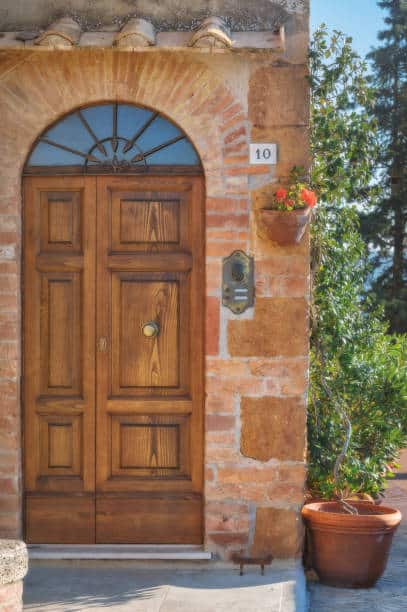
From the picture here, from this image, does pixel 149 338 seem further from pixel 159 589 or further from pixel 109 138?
pixel 159 589

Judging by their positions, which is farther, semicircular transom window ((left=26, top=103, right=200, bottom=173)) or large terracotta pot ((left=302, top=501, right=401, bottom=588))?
semicircular transom window ((left=26, top=103, right=200, bottom=173))

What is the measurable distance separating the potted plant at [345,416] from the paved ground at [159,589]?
0.35 metres

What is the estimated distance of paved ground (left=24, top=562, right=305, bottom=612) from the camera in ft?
16.8

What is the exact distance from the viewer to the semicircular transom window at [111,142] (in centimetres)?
596

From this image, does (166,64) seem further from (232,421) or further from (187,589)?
(187,589)

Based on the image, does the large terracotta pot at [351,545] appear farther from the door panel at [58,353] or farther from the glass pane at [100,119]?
the glass pane at [100,119]

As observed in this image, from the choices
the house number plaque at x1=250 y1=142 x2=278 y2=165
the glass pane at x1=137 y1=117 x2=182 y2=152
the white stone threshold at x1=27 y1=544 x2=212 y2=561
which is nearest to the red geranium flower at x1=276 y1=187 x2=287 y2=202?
the house number plaque at x1=250 y1=142 x2=278 y2=165

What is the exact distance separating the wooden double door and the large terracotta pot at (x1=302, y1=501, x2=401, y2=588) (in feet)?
2.45

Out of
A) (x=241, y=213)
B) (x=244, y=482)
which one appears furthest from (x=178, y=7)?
(x=244, y=482)

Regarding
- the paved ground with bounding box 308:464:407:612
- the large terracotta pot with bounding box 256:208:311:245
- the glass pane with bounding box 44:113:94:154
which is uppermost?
the glass pane with bounding box 44:113:94:154

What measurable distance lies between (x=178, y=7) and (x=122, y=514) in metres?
3.10

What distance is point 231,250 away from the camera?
588cm

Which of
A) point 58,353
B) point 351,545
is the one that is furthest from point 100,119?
point 351,545

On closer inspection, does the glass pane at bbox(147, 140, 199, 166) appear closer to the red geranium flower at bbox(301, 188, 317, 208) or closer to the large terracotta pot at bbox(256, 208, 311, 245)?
the large terracotta pot at bbox(256, 208, 311, 245)
